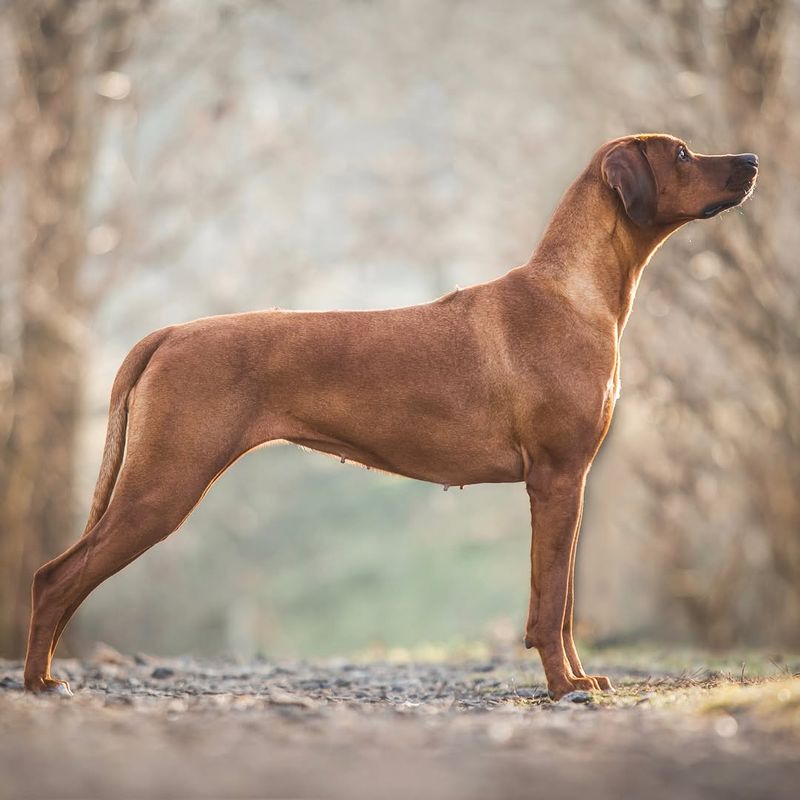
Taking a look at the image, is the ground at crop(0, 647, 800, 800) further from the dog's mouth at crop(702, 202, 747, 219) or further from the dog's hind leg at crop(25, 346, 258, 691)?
the dog's mouth at crop(702, 202, 747, 219)

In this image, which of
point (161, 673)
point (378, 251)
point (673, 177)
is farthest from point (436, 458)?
point (378, 251)

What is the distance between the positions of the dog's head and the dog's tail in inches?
96.5

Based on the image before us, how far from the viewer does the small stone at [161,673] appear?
22.5ft

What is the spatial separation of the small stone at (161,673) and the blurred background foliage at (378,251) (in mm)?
4929

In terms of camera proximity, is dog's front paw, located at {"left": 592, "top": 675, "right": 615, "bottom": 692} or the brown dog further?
dog's front paw, located at {"left": 592, "top": 675, "right": 615, "bottom": 692}

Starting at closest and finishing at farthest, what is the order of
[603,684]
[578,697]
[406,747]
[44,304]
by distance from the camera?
[406,747], [578,697], [603,684], [44,304]

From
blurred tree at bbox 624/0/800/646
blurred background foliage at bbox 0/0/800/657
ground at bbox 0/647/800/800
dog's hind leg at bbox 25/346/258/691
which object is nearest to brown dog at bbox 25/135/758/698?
dog's hind leg at bbox 25/346/258/691

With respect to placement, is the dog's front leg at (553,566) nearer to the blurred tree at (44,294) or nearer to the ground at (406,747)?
the ground at (406,747)

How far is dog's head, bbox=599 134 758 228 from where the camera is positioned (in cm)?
585

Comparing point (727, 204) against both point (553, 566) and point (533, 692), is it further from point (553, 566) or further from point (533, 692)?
point (533, 692)

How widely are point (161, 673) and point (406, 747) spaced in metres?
3.90

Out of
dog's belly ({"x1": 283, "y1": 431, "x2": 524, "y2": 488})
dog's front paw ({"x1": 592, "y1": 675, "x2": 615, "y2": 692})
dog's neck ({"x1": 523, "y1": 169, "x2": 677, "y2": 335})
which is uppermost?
dog's neck ({"x1": 523, "y1": 169, "x2": 677, "y2": 335})

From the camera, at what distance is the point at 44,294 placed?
12.4m

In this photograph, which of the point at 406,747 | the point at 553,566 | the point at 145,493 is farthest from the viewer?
the point at 553,566
